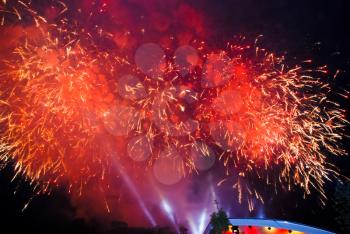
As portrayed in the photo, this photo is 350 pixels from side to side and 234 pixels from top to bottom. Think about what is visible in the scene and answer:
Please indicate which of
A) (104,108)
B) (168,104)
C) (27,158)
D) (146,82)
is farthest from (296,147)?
(27,158)

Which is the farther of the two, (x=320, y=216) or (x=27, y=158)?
(x=320, y=216)

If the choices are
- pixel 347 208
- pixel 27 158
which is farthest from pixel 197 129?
pixel 347 208

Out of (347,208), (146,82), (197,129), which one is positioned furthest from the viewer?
(347,208)

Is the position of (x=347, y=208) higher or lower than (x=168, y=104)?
lower

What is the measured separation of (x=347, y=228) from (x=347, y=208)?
5.76ft

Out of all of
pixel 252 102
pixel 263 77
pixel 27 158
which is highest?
pixel 263 77

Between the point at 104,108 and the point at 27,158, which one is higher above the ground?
the point at 104,108

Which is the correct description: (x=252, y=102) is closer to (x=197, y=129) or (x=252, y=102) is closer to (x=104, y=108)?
(x=197, y=129)

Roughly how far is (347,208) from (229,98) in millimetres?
17642

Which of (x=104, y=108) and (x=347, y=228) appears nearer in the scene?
(x=104, y=108)

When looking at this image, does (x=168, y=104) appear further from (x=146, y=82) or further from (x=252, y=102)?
(x=252, y=102)

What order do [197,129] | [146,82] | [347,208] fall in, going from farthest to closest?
[347,208]
[197,129]
[146,82]

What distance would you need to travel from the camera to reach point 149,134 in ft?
35.1

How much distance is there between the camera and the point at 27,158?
10289 mm
